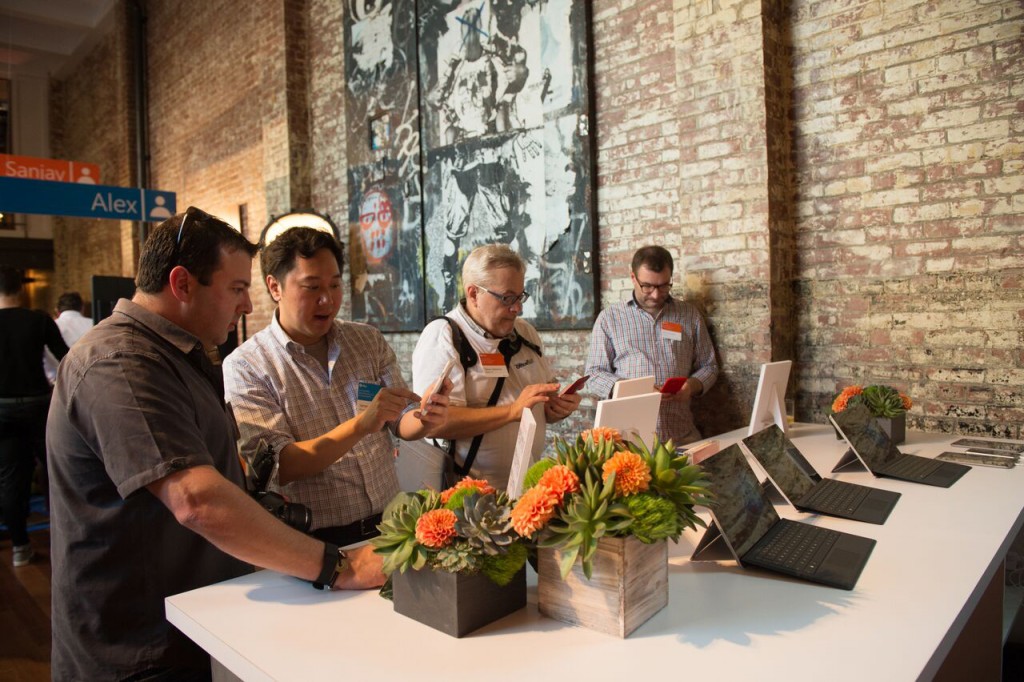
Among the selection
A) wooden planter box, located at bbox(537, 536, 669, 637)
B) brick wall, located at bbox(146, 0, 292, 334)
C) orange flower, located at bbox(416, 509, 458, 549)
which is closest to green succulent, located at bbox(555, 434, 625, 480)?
wooden planter box, located at bbox(537, 536, 669, 637)

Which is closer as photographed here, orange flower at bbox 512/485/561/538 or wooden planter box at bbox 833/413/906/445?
orange flower at bbox 512/485/561/538

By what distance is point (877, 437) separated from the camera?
259cm

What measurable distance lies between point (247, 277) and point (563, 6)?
12.5ft

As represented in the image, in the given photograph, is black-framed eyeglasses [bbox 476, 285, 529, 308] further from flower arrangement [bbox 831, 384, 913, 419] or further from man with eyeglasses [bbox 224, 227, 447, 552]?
flower arrangement [bbox 831, 384, 913, 419]

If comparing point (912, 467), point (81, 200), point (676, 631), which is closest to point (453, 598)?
point (676, 631)

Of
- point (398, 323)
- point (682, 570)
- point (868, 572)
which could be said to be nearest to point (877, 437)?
point (868, 572)

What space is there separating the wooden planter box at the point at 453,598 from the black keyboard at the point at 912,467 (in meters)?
1.72

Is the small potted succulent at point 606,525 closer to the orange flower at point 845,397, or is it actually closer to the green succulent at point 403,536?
the green succulent at point 403,536

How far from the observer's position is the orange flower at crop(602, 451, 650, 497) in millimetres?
1213

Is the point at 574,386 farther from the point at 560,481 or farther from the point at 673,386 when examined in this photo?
the point at 560,481

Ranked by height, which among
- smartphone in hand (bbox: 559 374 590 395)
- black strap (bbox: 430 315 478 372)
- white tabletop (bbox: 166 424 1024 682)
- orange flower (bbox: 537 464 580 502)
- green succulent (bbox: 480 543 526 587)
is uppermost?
black strap (bbox: 430 315 478 372)

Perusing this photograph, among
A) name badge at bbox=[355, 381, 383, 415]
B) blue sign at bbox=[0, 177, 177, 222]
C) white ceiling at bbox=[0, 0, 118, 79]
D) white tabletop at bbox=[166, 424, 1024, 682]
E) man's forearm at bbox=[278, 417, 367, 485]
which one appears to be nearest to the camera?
white tabletop at bbox=[166, 424, 1024, 682]

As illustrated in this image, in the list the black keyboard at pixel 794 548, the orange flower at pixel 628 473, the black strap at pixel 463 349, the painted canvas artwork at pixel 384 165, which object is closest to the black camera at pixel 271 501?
the orange flower at pixel 628 473

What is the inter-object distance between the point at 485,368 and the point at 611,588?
1363mm
